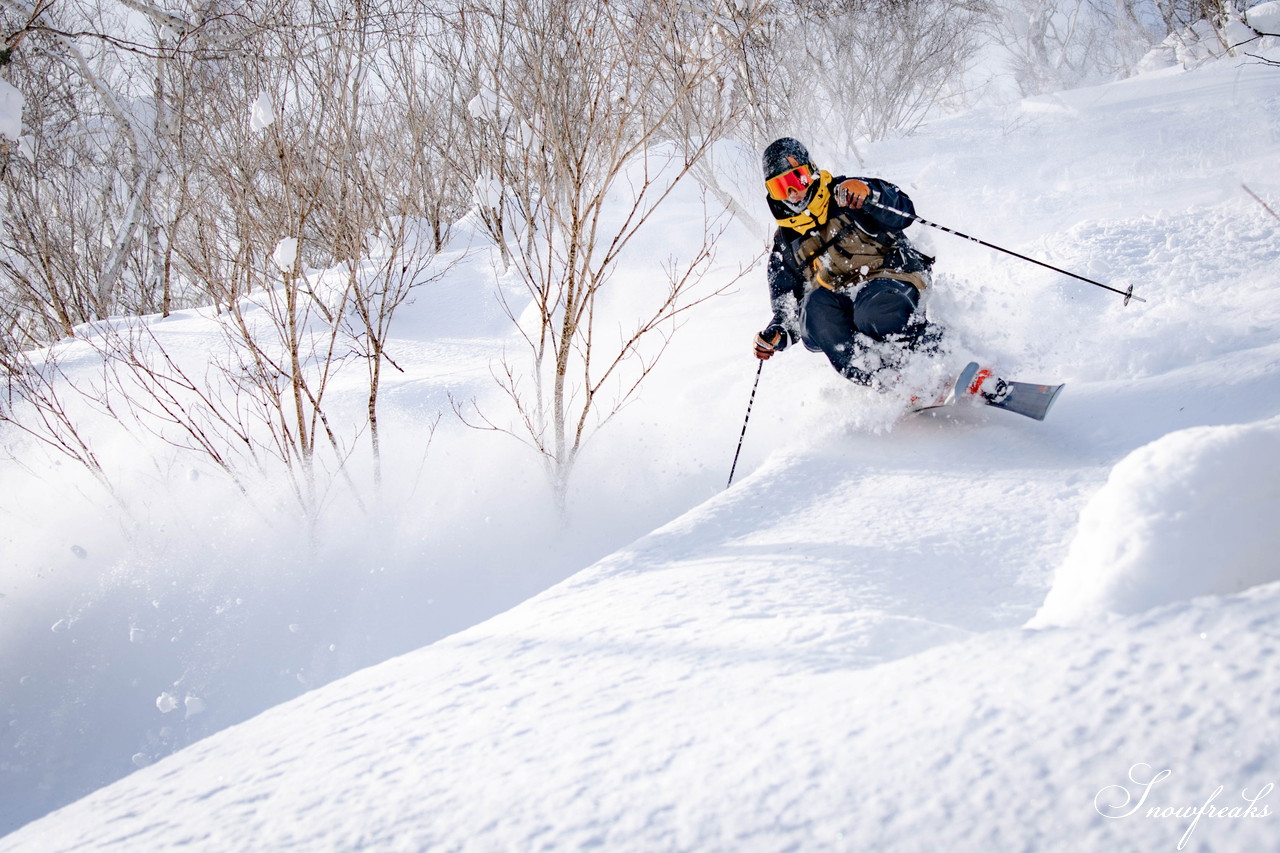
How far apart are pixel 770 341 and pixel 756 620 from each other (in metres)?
2.11

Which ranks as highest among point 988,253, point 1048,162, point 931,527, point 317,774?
point 1048,162

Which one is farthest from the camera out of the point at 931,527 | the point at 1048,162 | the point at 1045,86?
the point at 1045,86

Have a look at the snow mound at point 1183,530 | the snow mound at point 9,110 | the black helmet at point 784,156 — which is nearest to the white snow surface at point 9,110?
the snow mound at point 9,110

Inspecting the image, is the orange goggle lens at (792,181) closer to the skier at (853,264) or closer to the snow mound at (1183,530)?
the skier at (853,264)

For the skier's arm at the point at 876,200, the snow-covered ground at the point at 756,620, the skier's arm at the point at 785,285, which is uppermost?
the skier's arm at the point at 876,200

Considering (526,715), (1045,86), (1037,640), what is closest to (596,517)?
(526,715)

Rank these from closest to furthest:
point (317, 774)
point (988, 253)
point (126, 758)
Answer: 1. point (317, 774)
2. point (126, 758)
3. point (988, 253)

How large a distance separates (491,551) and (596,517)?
687mm

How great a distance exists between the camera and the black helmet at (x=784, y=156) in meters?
3.42

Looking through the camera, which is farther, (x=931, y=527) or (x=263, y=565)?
(x=263, y=565)

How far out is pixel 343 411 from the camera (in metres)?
5.07

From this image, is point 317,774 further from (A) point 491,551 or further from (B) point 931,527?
(A) point 491,551

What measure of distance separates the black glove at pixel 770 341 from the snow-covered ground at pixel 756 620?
0.43 metres

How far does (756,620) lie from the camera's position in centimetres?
188
